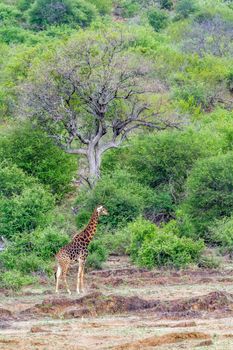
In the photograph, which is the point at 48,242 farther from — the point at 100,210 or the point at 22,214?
the point at 100,210

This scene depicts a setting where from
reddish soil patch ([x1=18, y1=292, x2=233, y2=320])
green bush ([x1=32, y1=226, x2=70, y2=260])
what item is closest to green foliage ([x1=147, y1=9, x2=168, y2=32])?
green bush ([x1=32, y1=226, x2=70, y2=260])

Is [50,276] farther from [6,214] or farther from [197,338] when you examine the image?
[197,338]

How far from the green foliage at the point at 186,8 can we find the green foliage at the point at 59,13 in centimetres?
730

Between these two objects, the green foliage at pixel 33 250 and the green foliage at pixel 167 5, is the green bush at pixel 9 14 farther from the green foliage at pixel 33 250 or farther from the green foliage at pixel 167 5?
the green foliage at pixel 33 250

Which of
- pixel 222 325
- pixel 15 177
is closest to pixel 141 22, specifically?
pixel 15 177

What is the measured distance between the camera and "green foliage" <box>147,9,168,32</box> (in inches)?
2628

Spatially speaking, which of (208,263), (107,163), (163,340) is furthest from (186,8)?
(163,340)

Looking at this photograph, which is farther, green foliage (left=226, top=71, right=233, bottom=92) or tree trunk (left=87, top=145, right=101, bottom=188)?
green foliage (left=226, top=71, right=233, bottom=92)

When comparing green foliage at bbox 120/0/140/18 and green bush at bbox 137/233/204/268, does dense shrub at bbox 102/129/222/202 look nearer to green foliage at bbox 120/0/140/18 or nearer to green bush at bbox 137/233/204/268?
green bush at bbox 137/233/204/268

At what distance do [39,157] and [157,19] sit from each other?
125 ft

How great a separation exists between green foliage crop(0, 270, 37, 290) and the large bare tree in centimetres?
1046

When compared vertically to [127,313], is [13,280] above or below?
A: below

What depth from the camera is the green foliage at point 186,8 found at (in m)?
66.0

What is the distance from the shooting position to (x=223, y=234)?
23.8 meters
